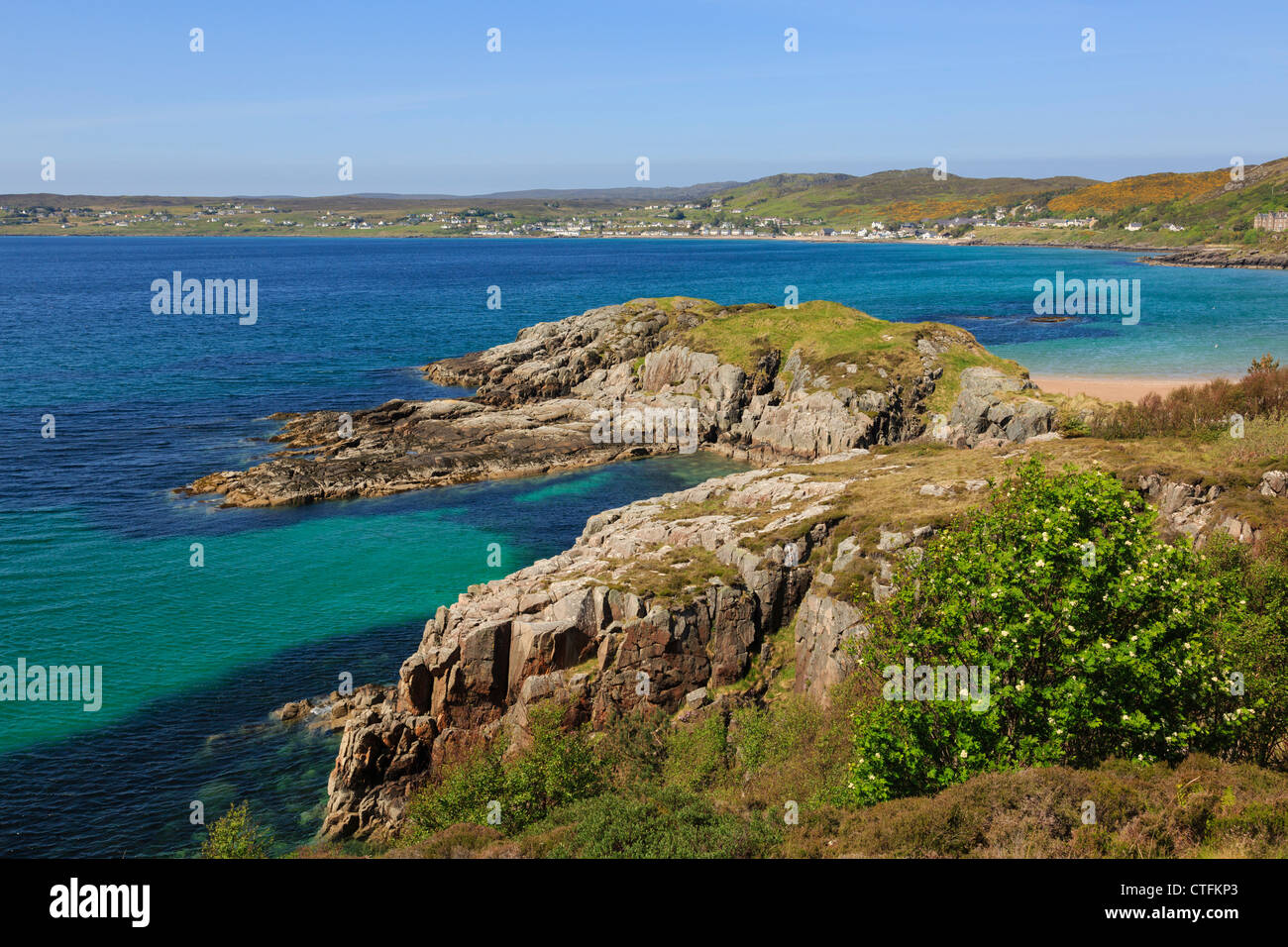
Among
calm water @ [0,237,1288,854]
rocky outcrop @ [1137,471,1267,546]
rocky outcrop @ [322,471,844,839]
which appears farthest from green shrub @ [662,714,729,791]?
rocky outcrop @ [1137,471,1267,546]

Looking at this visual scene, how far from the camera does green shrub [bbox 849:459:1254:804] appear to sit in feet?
61.2

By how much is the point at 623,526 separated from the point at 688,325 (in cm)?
5327

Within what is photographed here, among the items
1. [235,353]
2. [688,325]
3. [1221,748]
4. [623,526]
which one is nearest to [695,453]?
[688,325]

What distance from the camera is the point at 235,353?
123625 mm

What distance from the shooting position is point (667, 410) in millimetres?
78688

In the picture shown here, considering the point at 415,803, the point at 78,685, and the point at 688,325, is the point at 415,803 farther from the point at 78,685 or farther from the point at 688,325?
the point at 688,325

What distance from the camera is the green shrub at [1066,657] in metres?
18.7

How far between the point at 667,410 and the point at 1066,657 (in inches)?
2410

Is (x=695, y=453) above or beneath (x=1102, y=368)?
beneath

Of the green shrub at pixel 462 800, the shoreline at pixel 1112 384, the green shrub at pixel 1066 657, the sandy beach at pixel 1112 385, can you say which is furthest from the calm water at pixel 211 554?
the green shrub at pixel 1066 657

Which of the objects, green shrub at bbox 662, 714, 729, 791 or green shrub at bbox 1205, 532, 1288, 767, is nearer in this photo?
green shrub at bbox 1205, 532, 1288, 767

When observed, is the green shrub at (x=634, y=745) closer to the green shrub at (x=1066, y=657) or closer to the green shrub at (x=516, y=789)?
the green shrub at (x=516, y=789)

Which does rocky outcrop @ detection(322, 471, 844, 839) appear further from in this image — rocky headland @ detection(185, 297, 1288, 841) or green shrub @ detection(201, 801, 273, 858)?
green shrub @ detection(201, 801, 273, 858)

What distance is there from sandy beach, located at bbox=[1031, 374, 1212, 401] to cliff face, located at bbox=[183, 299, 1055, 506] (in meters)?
8.60
